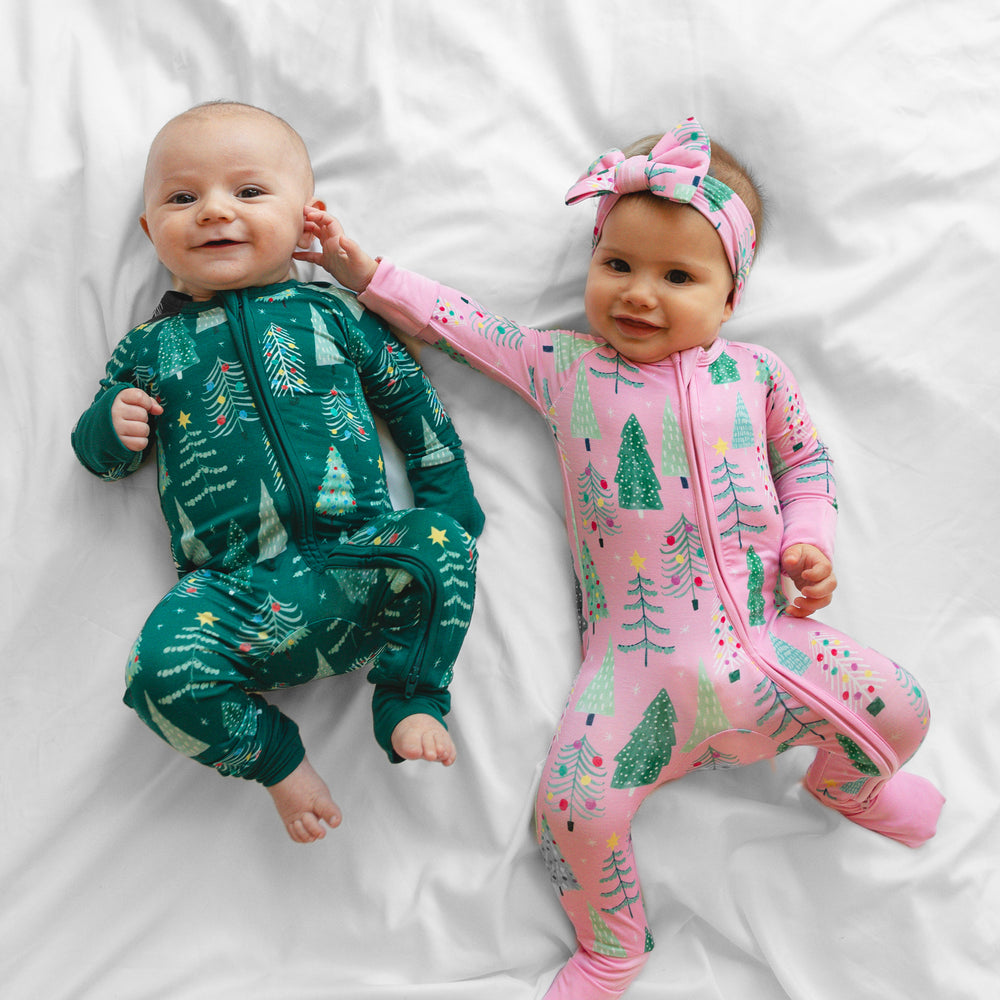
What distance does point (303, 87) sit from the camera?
1293 millimetres

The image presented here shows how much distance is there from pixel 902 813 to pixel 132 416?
3.52 feet

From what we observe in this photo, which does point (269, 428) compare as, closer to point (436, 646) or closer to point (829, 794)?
point (436, 646)

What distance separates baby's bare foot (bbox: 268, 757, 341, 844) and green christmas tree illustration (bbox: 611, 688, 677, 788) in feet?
1.17

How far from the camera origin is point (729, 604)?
1.17m

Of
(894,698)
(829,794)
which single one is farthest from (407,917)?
(894,698)

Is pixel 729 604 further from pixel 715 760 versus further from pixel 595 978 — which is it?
pixel 595 978

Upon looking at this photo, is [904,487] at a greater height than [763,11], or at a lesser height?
lesser

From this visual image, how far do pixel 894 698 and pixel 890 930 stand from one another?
301 mm

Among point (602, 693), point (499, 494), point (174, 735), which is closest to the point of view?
point (174, 735)

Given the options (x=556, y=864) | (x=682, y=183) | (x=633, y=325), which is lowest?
(x=556, y=864)

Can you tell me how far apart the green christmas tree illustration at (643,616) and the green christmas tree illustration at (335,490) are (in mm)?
365

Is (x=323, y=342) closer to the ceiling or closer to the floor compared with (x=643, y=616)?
closer to the ceiling

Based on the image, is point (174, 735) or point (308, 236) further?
point (308, 236)

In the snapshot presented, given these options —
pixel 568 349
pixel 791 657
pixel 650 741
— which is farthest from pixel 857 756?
pixel 568 349
